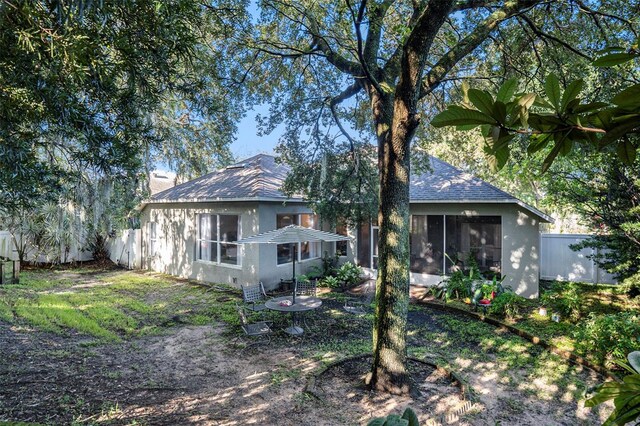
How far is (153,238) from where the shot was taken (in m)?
15.4

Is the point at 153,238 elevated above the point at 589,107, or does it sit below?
below

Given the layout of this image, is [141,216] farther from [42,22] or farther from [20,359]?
[42,22]

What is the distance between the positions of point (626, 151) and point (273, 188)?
38.2 feet

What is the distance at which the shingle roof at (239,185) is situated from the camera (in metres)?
11.8

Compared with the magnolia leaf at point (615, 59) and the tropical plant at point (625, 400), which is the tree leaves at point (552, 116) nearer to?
the magnolia leaf at point (615, 59)

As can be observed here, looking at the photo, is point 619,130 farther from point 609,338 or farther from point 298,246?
point 298,246

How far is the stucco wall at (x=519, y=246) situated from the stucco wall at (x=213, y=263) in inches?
263

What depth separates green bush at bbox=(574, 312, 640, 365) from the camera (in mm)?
5660

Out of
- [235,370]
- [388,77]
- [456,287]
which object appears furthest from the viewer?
[456,287]

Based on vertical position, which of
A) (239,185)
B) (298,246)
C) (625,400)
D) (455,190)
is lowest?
(298,246)

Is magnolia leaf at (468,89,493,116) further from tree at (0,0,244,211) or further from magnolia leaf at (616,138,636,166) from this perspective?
tree at (0,0,244,211)

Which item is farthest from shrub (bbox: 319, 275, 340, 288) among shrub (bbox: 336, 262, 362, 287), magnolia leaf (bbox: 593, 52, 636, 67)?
magnolia leaf (bbox: 593, 52, 636, 67)

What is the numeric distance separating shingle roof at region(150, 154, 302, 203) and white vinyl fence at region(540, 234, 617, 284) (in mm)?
9507

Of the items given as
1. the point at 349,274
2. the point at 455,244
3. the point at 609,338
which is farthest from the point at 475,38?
the point at 349,274
